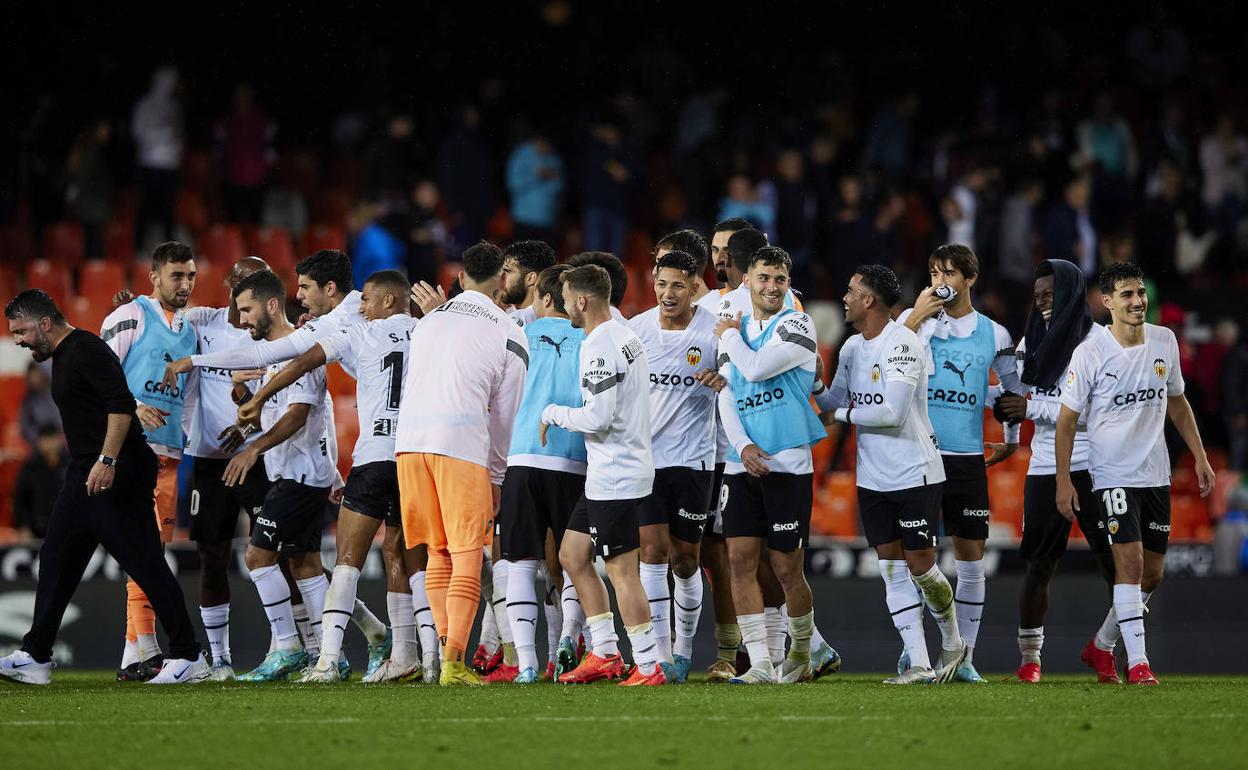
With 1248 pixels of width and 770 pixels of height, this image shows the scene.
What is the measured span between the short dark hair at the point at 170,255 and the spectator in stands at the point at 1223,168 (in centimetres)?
1403

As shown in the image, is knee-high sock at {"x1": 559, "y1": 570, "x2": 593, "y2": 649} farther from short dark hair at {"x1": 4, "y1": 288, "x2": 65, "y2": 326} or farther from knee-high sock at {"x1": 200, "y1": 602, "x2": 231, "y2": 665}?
short dark hair at {"x1": 4, "y1": 288, "x2": 65, "y2": 326}

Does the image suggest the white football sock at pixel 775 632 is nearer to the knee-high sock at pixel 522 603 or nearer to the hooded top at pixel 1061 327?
the knee-high sock at pixel 522 603

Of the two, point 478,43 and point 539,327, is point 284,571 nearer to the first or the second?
point 539,327

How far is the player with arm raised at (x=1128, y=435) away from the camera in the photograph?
Result: 898cm

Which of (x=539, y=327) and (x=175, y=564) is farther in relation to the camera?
(x=175, y=564)

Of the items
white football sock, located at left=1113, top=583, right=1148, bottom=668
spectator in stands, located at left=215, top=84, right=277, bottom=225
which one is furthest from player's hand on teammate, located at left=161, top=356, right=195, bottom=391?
spectator in stands, located at left=215, top=84, right=277, bottom=225

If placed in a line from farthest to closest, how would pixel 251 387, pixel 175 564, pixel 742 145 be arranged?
pixel 742 145
pixel 175 564
pixel 251 387

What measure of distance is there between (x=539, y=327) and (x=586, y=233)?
32.2 feet

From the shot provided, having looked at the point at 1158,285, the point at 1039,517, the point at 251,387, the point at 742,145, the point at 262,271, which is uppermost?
the point at 742,145

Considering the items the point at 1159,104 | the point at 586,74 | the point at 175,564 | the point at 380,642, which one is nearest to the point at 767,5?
the point at 586,74

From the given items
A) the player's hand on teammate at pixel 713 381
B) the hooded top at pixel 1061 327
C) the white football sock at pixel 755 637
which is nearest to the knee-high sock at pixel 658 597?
the white football sock at pixel 755 637

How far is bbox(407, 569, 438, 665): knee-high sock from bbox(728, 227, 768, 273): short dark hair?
8.67 feet

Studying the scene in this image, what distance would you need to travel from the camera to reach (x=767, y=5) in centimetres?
2275

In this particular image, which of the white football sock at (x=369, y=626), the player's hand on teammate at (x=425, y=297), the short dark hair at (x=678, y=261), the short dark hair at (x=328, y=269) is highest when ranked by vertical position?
the short dark hair at (x=328, y=269)
